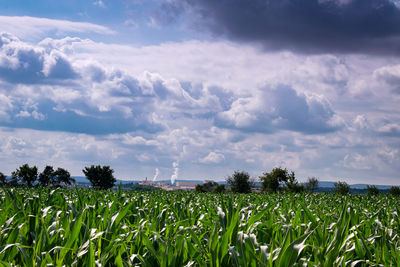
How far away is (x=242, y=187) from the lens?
101 m

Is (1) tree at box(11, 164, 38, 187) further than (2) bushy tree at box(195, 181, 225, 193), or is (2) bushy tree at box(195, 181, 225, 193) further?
(2) bushy tree at box(195, 181, 225, 193)

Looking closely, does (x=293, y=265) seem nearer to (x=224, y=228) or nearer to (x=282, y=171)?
(x=224, y=228)

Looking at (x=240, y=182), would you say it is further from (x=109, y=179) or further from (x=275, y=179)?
(x=109, y=179)

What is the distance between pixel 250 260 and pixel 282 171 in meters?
97.2

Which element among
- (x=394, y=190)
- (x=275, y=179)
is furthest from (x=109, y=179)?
(x=394, y=190)

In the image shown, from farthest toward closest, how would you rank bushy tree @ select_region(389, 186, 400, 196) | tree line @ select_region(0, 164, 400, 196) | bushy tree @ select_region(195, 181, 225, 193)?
bushy tree @ select_region(195, 181, 225, 193) < tree line @ select_region(0, 164, 400, 196) < bushy tree @ select_region(389, 186, 400, 196)

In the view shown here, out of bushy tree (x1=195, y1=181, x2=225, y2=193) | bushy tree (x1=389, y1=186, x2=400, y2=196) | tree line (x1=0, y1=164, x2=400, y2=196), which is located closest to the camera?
bushy tree (x1=389, y1=186, x2=400, y2=196)

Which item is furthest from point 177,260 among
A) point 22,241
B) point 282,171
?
point 282,171

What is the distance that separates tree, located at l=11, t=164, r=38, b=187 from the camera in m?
101

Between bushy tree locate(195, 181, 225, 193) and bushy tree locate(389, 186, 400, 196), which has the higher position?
bushy tree locate(389, 186, 400, 196)

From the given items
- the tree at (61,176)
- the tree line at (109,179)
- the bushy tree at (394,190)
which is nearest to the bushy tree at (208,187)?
the tree line at (109,179)

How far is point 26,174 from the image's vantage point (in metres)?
102

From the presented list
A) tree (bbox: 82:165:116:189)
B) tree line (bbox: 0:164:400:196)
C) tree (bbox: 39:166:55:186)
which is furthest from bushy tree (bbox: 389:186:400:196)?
tree (bbox: 39:166:55:186)

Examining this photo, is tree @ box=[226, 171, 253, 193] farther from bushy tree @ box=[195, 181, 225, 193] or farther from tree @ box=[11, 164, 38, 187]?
tree @ box=[11, 164, 38, 187]
